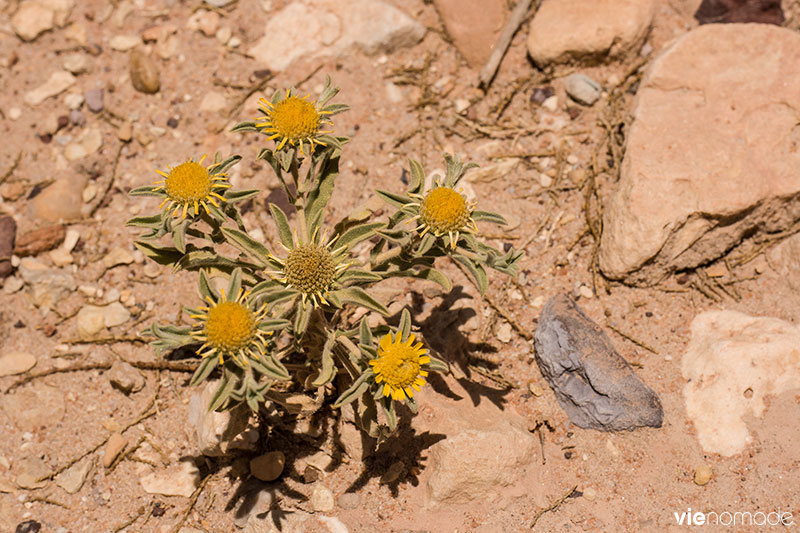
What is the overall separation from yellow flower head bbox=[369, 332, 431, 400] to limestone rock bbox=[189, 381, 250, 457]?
3.68 ft

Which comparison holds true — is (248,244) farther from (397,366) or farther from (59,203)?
(59,203)

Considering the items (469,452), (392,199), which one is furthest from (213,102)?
(469,452)

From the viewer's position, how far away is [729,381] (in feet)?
15.0

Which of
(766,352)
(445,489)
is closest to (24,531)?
(445,489)

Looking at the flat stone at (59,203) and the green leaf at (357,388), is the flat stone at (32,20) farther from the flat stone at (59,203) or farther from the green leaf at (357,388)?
the green leaf at (357,388)

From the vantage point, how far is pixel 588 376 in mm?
4641

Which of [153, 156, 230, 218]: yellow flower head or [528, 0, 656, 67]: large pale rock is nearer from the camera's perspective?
[153, 156, 230, 218]: yellow flower head

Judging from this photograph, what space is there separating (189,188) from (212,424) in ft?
5.47

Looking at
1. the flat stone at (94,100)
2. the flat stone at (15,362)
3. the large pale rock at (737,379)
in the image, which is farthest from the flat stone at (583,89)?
the flat stone at (15,362)

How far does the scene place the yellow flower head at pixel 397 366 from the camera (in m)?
3.66

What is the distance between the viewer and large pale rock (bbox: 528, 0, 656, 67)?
18.8ft

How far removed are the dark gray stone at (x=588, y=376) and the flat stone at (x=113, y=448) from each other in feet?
10.1

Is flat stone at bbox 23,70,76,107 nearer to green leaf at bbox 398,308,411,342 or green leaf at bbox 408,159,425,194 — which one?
green leaf at bbox 408,159,425,194

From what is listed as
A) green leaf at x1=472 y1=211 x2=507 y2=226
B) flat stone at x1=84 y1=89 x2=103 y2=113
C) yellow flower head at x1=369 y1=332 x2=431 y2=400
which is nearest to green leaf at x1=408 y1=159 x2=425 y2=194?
green leaf at x1=472 y1=211 x2=507 y2=226
